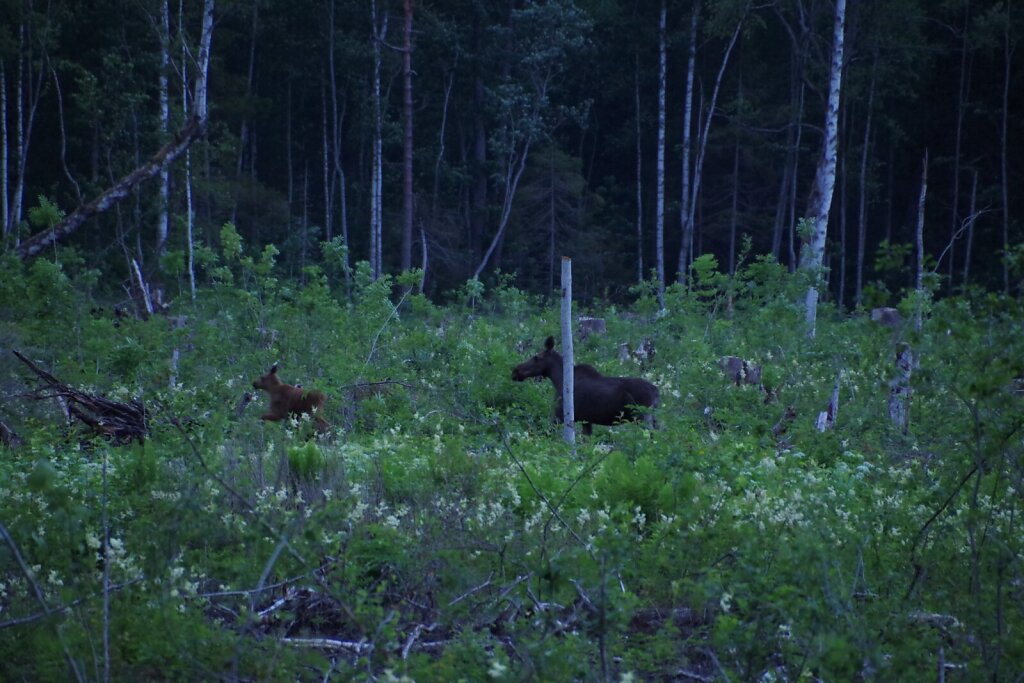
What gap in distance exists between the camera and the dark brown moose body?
1273 centimetres

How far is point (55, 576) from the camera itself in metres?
6.69

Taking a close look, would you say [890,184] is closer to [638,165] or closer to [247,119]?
[638,165]

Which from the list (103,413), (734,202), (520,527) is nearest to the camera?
(520,527)

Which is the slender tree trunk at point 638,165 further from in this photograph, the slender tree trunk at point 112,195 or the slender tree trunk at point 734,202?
the slender tree trunk at point 112,195

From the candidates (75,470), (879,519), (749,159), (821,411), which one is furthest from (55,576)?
(749,159)

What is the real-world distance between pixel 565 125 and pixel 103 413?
4592 cm

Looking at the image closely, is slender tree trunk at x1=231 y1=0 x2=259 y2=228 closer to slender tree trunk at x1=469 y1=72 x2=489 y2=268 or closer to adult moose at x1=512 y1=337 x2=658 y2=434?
slender tree trunk at x1=469 y1=72 x2=489 y2=268

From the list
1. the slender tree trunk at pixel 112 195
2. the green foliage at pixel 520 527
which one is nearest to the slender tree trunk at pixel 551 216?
the slender tree trunk at pixel 112 195

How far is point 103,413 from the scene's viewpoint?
11930 millimetres

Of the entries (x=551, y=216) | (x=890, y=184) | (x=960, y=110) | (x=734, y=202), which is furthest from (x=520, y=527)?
(x=890, y=184)

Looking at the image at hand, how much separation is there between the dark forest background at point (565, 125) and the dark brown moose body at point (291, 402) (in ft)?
73.7

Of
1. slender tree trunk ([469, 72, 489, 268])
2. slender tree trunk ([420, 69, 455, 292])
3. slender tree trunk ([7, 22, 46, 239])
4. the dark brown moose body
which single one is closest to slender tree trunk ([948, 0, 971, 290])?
slender tree trunk ([469, 72, 489, 268])

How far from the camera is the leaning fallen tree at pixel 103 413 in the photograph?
455 inches

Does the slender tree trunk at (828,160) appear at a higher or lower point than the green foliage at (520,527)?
higher
